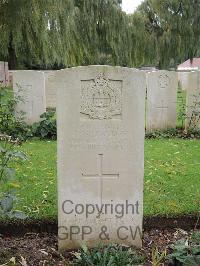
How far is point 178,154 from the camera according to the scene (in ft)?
21.7

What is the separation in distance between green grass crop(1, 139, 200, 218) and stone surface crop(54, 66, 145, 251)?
0.57 m

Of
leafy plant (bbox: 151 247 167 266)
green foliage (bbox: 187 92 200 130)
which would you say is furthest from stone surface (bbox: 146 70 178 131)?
leafy plant (bbox: 151 247 167 266)

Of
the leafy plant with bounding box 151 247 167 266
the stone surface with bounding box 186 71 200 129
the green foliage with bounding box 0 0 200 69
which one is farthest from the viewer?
the green foliage with bounding box 0 0 200 69

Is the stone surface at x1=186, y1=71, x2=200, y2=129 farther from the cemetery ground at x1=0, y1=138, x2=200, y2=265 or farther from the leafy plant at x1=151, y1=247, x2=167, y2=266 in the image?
the leafy plant at x1=151, y1=247, x2=167, y2=266

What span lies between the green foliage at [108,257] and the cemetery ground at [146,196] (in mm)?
123

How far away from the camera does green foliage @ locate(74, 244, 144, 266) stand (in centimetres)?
291

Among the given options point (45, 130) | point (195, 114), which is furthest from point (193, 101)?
point (45, 130)

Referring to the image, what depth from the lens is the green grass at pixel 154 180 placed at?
4.02 m

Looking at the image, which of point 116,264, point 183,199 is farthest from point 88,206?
point 183,199

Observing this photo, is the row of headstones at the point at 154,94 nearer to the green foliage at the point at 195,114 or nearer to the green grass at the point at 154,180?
the green foliage at the point at 195,114

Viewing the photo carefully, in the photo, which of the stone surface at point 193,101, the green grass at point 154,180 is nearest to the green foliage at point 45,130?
the green grass at point 154,180

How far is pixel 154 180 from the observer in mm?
5031

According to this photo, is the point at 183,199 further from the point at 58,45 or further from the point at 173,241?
A: the point at 58,45

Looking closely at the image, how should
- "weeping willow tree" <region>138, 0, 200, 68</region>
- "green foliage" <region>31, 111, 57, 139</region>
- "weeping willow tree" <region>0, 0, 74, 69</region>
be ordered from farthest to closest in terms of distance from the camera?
"weeping willow tree" <region>138, 0, 200, 68</region> < "weeping willow tree" <region>0, 0, 74, 69</region> < "green foliage" <region>31, 111, 57, 139</region>
